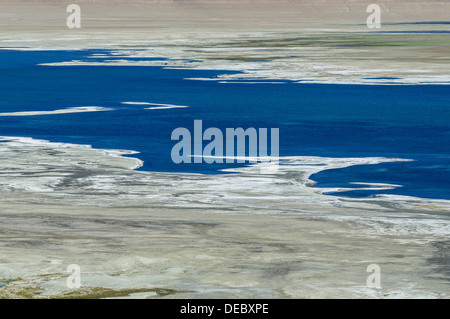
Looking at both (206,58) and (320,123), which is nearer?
(320,123)

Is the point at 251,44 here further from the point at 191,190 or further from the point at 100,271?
the point at 100,271

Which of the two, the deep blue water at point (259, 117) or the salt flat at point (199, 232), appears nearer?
the salt flat at point (199, 232)

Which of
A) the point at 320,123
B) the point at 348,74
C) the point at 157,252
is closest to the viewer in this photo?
the point at 157,252

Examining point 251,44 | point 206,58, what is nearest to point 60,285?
point 206,58

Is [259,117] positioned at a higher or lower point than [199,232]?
higher

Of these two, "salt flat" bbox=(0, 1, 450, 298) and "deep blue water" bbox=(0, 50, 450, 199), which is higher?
"deep blue water" bbox=(0, 50, 450, 199)

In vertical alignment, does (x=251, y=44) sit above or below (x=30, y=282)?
above

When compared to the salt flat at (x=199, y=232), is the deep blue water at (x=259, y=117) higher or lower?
higher

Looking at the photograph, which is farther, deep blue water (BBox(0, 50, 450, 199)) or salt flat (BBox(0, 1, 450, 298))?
deep blue water (BBox(0, 50, 450, 199))
